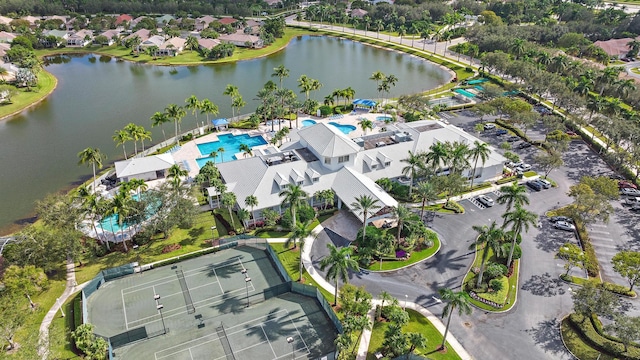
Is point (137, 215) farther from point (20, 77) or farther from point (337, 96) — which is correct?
point (20, 77)

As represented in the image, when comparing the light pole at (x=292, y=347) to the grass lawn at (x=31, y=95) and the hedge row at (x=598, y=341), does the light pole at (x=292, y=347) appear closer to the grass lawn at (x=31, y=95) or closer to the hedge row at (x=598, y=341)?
the hedge row at (x=598, y=341)

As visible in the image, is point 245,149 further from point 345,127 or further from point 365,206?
point 365,206

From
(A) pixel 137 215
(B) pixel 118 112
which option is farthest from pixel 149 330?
(B) pixel 118 112

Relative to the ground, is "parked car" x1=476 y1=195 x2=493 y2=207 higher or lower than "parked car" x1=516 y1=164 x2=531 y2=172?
lower

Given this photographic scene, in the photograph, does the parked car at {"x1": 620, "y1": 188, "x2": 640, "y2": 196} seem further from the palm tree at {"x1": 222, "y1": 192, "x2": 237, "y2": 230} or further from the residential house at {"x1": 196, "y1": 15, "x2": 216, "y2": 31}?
the residential house at {"x1": 196, "y1": 15, "x2": 216, "y2": 31}

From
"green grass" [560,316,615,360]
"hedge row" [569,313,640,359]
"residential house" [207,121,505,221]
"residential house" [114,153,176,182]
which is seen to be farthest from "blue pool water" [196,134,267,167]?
"hedge row" [569,313,640,359]
